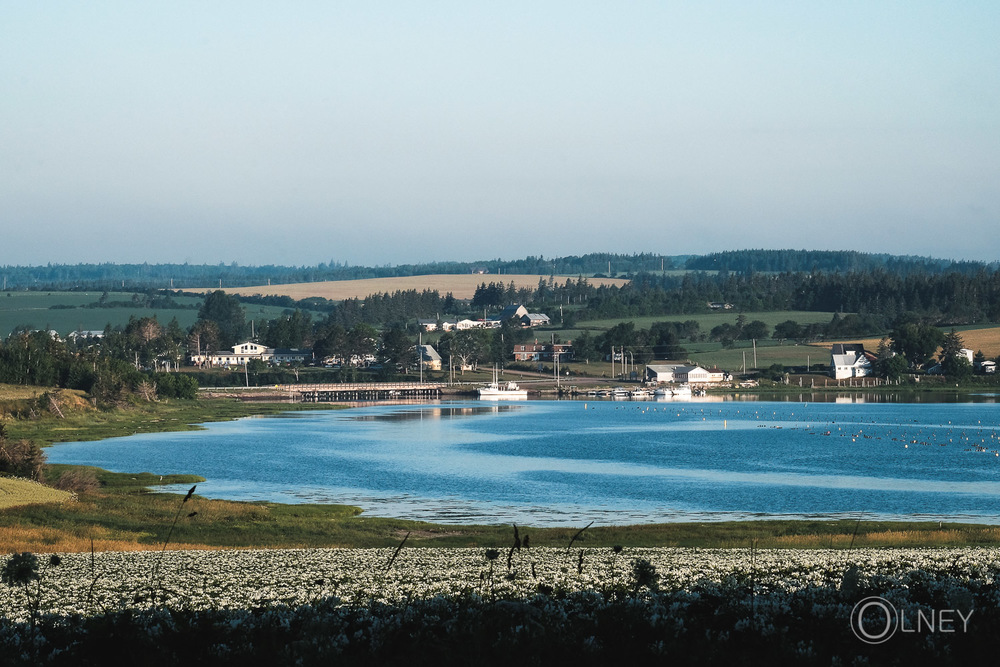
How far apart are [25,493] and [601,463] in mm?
45386

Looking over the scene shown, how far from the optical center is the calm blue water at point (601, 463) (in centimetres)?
5812

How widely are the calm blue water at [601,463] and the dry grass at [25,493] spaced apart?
530 inches

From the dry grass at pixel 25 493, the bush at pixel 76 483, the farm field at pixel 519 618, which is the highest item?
the farm field at pixel 519 618

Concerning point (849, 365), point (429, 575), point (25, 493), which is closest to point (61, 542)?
point (25, 493)

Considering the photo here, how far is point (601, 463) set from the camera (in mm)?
83625

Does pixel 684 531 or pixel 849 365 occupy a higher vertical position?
pixel 684 531

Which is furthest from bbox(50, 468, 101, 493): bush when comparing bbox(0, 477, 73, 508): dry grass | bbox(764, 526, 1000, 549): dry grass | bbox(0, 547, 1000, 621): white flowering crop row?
bbox(764, 526, 1000, 549): dry grass

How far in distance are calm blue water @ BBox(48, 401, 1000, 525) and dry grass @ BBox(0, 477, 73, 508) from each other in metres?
13.5

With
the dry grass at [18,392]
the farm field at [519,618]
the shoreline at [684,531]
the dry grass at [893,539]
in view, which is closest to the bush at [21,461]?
the shoreline at [684,531]

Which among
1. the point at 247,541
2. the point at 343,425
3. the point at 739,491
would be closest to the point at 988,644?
the point at 247,541

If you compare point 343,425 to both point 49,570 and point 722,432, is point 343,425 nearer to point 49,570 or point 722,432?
point 722,432

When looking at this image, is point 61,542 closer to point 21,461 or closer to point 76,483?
point 76,483

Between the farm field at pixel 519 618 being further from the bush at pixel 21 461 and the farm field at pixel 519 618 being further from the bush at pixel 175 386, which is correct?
the bush at pixel 175 386

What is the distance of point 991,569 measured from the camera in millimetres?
22641
